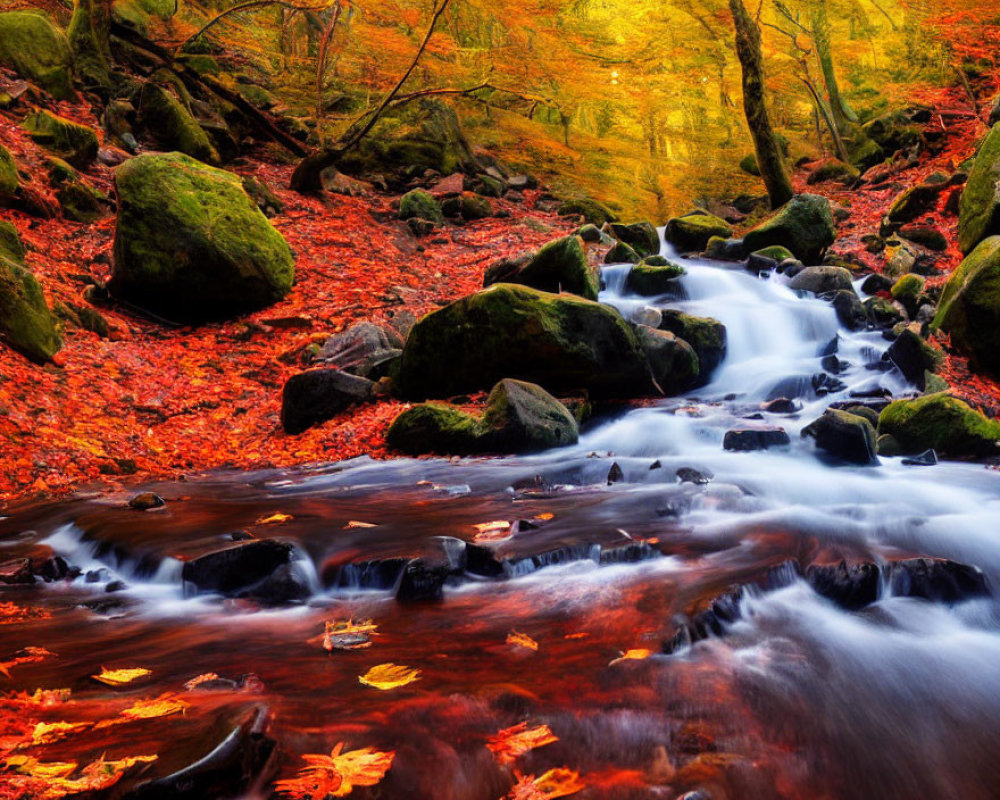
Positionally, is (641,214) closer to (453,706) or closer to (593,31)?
(593,31)

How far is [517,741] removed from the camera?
201cm

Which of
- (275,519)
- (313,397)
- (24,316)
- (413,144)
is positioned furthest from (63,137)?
(275,519)

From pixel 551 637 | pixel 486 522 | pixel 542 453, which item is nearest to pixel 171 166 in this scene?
pixel 542 453

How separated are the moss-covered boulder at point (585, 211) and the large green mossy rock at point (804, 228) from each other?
194 inches

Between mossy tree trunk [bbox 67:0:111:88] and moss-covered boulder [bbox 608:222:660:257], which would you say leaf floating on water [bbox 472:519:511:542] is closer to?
moss-covered boulder [bbox 608:222:660:257]

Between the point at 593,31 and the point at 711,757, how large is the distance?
24.7m

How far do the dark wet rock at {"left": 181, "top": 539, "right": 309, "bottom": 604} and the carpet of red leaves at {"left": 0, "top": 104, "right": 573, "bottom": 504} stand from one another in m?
2.58

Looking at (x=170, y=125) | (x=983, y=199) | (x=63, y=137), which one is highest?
(x=170, y=125)

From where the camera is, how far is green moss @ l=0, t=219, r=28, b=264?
7113 millimetres

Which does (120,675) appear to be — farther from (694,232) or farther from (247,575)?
(694,232)

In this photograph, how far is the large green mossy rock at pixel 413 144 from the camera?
1675 centimetres

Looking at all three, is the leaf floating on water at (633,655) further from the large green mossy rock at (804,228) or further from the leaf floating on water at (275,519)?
the large green mossy rock at (804,228)

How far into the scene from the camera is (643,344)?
28.0ft

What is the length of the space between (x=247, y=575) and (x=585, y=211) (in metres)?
15.7
